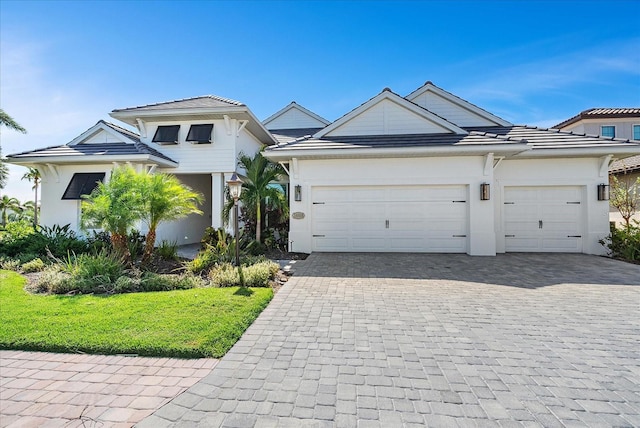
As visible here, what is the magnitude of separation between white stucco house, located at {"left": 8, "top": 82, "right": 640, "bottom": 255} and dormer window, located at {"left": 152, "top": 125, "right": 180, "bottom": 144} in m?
1.24

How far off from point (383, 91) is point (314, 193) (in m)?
4.81

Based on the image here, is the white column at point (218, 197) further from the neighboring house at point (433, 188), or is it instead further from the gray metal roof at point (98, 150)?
the neighboring house at point (433, 188)

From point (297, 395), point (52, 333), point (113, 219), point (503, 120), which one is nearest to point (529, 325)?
point (297, 395)

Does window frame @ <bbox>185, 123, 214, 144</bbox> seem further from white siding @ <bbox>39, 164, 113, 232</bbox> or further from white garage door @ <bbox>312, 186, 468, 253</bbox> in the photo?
white garage door @ <bbox>312, 186, 468, 253</bbox>

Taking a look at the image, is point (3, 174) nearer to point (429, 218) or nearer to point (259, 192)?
point (259, 192)

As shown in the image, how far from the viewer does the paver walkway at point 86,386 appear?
265 centimetres

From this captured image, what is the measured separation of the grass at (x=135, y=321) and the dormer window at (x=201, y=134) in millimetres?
8140

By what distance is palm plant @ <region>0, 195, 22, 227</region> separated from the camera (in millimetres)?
24531

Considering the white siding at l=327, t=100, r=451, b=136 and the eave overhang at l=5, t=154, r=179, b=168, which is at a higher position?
the white siding at l=327, t=100, r=451, b=136

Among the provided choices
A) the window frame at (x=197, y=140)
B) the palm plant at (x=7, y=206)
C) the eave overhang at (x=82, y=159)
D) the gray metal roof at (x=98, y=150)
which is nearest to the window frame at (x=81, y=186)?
the eave overhang at (x=82, y=159)

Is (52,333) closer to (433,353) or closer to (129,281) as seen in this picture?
(129,281)

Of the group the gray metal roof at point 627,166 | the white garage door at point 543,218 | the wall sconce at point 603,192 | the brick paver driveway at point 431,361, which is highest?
the gray metal roof at point 627,166

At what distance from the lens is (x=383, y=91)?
11.1 metres

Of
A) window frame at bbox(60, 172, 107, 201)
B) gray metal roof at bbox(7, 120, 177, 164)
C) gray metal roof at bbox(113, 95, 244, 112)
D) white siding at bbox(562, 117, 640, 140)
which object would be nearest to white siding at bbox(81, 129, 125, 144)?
gray metal roof at bbox(7, 120, 177, 164)
